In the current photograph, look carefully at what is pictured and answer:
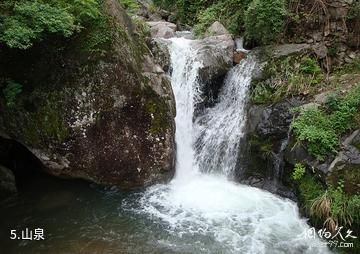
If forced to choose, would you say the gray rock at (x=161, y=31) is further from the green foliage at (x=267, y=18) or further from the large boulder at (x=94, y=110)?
the large boulder at (x=94, y=110)

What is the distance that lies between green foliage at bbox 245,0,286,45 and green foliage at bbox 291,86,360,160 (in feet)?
10.8

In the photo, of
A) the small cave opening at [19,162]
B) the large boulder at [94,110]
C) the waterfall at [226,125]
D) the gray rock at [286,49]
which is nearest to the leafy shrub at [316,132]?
the waterfall at [226,125]

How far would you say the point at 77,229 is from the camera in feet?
24.2

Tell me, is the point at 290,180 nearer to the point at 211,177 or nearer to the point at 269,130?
the point at 269,130

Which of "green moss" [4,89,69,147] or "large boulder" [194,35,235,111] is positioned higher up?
"large boulder" [194,35,235,111]

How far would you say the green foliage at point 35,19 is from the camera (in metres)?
6.44

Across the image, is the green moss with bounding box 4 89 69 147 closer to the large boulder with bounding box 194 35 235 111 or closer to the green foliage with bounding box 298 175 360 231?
the large boulder with bounding box 194 35 235 111

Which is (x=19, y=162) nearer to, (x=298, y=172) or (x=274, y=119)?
(x=274, y=119)

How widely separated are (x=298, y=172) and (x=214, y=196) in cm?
188

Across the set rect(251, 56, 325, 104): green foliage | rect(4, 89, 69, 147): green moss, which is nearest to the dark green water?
rect(4, 89, 69, 147): green moss

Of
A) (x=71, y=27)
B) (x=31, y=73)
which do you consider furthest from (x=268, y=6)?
(x=31, y=73)

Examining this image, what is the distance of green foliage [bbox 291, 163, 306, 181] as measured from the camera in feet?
26.0

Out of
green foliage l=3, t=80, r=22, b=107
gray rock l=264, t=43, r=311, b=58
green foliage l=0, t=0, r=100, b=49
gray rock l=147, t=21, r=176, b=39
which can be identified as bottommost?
green foliage l=3, t=80, r=22, b=107

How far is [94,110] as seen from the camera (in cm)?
834
